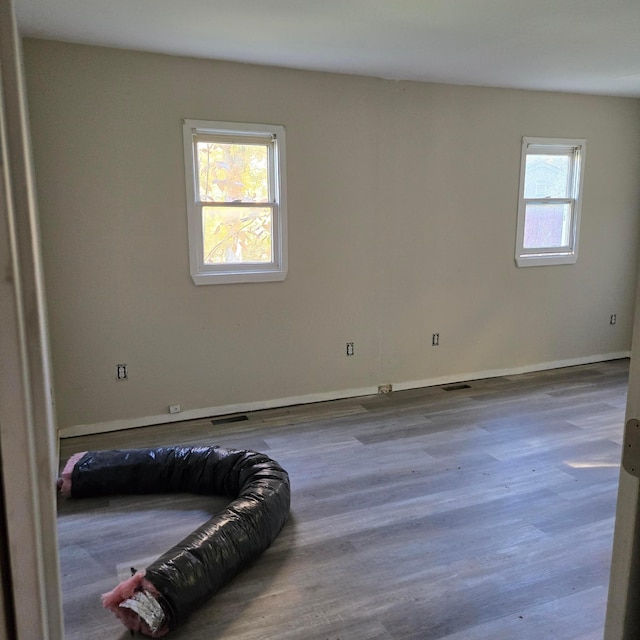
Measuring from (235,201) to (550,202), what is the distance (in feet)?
10.2

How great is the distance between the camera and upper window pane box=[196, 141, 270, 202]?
4.04 metres

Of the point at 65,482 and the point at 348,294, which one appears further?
the point at 348,294

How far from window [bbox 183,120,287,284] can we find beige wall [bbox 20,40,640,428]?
95 mm

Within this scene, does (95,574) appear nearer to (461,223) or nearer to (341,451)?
(341,451)

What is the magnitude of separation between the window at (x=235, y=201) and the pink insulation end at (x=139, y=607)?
2.40 m

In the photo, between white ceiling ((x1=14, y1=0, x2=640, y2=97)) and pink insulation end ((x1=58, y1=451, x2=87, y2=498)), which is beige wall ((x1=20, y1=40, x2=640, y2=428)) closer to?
white ceiling ((x1=14, y1=0, x2=640, y2=97))

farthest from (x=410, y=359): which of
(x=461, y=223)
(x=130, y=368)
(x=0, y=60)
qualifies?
(x=0, y=60)

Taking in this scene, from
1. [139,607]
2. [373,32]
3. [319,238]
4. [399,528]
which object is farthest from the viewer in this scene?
[319,238]

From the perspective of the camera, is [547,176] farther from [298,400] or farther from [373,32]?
[298,400]

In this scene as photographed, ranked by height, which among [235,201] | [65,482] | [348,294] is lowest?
[65,482]

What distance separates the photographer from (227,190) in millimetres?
4113

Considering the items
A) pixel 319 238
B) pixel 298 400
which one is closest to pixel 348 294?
pixel 319 238

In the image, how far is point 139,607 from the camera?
6.46 feet

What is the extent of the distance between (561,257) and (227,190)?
11.0 feet
